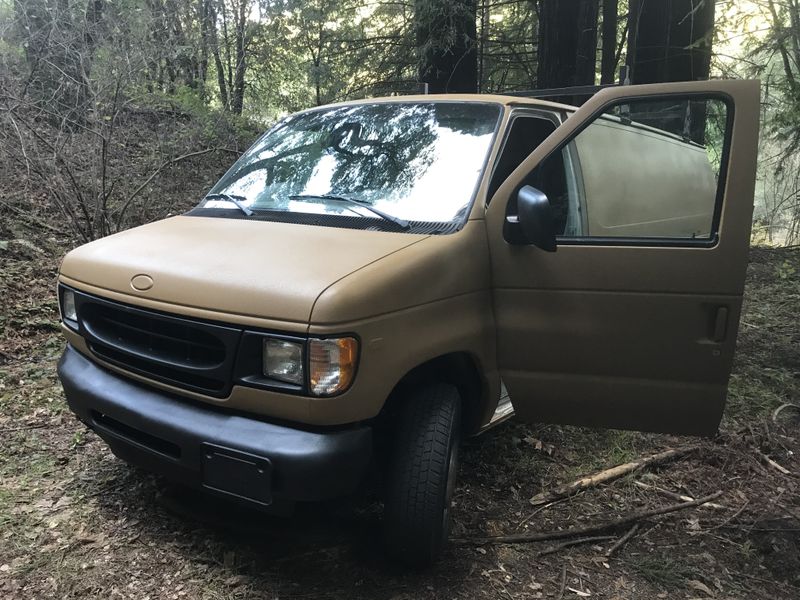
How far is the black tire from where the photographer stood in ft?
8.57

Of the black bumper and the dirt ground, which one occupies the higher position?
the black bumper

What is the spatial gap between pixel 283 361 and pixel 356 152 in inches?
60.7

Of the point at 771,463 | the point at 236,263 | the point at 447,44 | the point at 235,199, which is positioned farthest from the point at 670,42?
the point at 236,263

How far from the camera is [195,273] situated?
8.28ft

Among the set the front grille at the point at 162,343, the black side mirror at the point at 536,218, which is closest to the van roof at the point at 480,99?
the black side mirror at the point at 536,218

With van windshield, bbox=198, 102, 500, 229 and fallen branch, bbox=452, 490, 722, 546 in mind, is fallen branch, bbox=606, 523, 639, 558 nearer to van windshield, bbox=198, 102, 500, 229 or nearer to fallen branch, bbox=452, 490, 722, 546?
fallen branch, bbox=452, 490, 722, 546

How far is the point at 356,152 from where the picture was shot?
3.43m

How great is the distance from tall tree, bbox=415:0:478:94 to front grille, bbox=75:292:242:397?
7.14 m

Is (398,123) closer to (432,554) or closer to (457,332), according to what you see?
(457,332)

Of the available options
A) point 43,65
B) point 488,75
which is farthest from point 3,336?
point 488,75

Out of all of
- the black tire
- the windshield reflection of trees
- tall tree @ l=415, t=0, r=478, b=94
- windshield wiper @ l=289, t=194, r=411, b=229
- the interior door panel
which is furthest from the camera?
tall tree @ l=415, t=0, r=478, b=94

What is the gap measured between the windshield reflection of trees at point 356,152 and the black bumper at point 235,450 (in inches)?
48.2

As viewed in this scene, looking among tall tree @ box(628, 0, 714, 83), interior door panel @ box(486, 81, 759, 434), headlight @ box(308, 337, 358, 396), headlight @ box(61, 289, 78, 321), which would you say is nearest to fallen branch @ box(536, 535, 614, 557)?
interior door panel @ box(486, 81, 759, 434)

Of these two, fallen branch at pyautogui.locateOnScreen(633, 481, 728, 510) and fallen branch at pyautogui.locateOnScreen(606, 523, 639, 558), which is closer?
fallen branch at pyautogui.locateOnScreen(606, 523, 639, 558)
